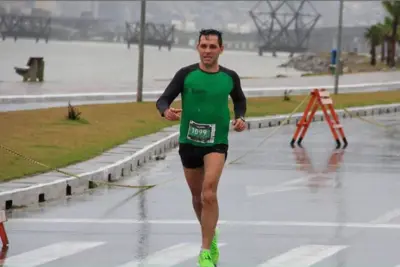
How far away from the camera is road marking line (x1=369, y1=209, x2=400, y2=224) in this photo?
1493 centimetres

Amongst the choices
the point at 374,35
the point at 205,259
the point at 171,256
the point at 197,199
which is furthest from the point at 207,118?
the point at 374,35

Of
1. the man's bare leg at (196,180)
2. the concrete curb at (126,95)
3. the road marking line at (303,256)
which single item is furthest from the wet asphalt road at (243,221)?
the concrete curb at (126,95)

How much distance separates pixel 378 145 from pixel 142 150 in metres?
7.06

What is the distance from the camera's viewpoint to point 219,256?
39.6 ft

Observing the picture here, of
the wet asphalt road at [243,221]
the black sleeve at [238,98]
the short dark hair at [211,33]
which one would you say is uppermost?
the short dark hair at [211,33]

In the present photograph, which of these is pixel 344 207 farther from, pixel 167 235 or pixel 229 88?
pixel 229 88

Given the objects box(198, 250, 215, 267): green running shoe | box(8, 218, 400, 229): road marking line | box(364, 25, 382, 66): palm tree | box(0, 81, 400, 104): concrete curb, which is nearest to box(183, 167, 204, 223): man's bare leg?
box(198, 250, 215, 267): green running shoe

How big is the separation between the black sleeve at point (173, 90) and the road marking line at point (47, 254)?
1.55 metres

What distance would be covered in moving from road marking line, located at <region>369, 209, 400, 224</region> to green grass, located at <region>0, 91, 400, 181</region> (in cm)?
488

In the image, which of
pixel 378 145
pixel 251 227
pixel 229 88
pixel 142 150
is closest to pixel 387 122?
pixel 378 145

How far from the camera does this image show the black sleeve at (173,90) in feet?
38.3

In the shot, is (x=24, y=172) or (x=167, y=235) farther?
(x=24, y=172)

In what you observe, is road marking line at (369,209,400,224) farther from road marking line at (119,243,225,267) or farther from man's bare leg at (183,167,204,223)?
man's bare leg at (183,167,204,223)

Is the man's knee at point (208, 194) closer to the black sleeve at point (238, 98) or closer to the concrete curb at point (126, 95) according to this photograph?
the black sleeve at point (238, 98)
